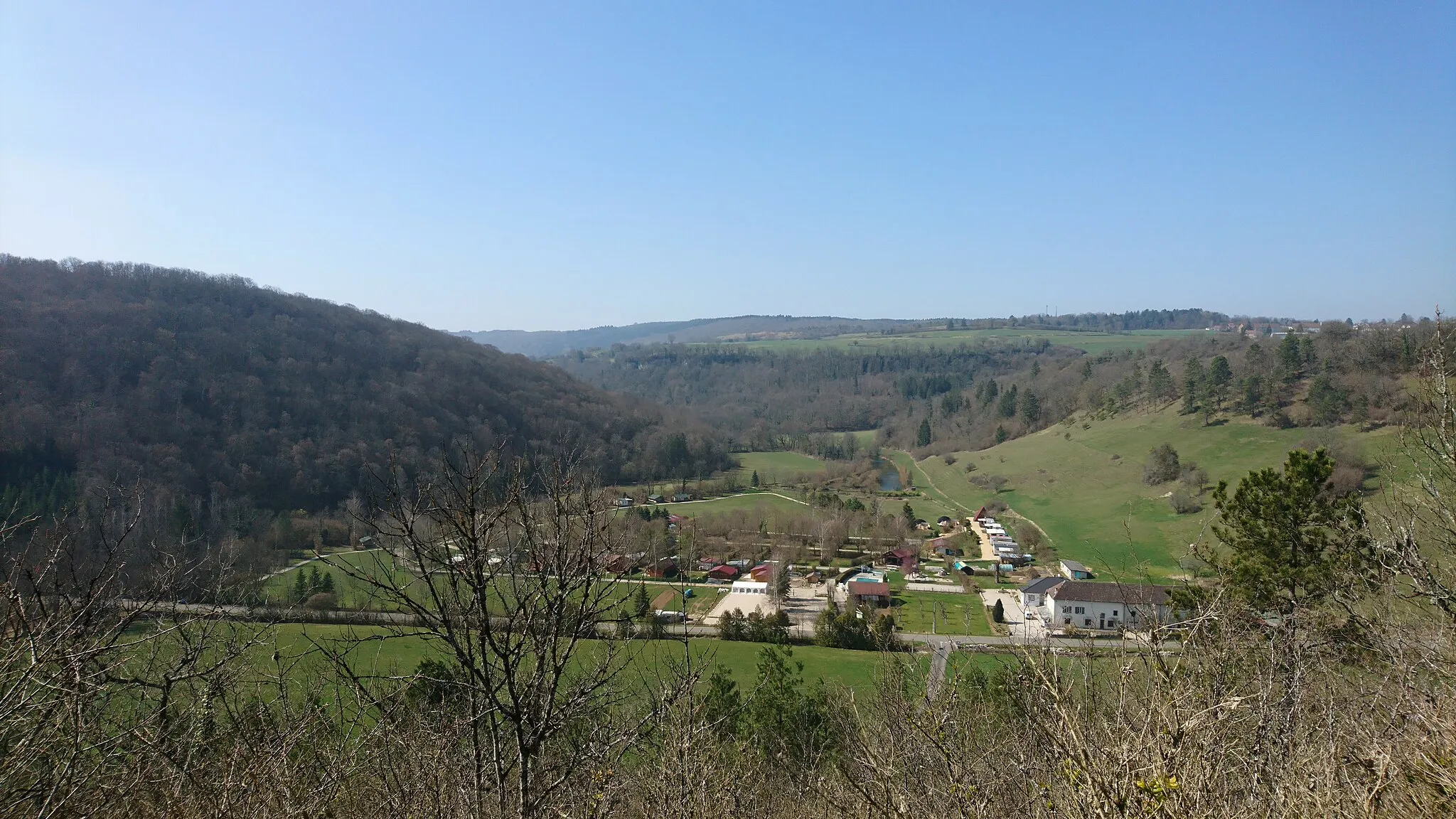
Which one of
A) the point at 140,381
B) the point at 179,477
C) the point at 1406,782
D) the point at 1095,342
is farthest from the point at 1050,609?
the point at 1095,342

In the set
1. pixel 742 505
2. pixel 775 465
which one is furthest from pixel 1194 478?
pixel 775 465

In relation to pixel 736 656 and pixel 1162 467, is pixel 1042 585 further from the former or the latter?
pixel 1162 467

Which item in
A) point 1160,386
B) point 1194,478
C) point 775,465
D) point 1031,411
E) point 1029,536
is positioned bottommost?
point 775,465

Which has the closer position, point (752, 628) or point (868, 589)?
point (752, 628)

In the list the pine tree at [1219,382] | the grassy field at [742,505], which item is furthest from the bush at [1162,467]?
the grassy field at [742,505]

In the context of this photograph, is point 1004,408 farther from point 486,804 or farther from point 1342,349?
point 486,804

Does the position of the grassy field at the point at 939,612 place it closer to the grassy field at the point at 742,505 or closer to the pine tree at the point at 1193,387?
the grassy field at the point at 742,505
